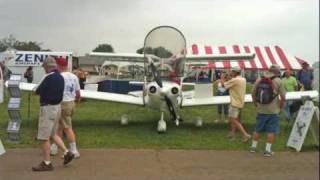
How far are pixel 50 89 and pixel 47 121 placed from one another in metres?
0.50

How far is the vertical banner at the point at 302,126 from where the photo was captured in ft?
33.2

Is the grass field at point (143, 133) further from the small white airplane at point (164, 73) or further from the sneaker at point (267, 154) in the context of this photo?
the sneaker at point (267, 154)

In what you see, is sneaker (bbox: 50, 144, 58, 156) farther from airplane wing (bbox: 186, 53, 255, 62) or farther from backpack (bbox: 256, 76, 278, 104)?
airplane wing (bbox: 186, 53, 255, 62)

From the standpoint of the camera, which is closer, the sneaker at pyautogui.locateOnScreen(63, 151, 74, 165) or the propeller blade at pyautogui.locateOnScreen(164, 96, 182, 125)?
the sneaker at pyautogui.locateOnScreen(63, 151, 74, 165)

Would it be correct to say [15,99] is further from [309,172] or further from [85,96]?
[309,172]

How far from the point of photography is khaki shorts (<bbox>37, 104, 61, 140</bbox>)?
26.7ft

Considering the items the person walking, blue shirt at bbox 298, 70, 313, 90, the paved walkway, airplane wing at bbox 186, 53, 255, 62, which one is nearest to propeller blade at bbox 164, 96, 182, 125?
the paved walkway

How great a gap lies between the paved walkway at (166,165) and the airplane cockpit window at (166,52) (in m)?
4.23

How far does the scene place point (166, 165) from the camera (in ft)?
27.9

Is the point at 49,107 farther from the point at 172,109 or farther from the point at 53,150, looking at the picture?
the point at 172,109

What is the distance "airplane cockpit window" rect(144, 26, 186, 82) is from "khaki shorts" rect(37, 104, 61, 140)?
18.6ft

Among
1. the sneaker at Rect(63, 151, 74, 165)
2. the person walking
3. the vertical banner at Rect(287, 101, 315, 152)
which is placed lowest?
the sneaker at Rect(63, 151, 74, 165)

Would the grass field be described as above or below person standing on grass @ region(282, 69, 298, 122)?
below

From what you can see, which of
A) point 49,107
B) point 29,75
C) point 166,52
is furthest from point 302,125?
point 29,75
